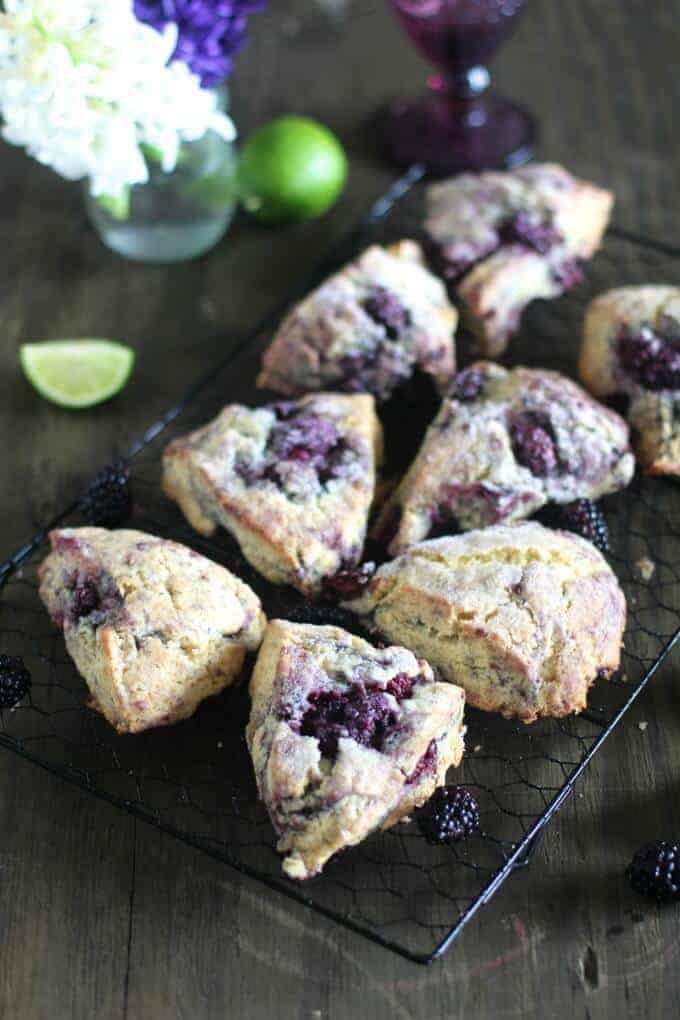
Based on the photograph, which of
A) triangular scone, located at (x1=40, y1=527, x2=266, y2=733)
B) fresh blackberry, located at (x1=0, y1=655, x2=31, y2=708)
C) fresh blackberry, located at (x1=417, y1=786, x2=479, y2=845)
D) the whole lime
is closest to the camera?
fresh blackberry, located at (x1=417, y1=786, x2=479, y2=845)

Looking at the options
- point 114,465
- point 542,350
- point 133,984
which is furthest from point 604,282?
point 133,984

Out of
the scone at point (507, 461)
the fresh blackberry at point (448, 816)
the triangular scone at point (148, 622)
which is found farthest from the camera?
the scone at point (507, 461)

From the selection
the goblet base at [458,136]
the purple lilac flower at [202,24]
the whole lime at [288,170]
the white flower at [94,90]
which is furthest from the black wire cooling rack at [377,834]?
the goblet base at [458,136]

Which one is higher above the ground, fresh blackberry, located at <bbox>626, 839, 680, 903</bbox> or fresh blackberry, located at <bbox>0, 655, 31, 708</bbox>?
fresh blackberry, located at <bbox>0, 655, 31, 708</bbox>

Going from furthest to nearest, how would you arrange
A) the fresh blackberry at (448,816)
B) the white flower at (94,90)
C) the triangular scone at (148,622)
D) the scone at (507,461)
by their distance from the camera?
1. the scone at (507,461)
2. the white flower at (94,90)
3. the triangular scone at (148,622)
4. the fresh blackberry at (448,816)

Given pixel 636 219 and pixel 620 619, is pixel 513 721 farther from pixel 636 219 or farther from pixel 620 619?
pixel 636 219

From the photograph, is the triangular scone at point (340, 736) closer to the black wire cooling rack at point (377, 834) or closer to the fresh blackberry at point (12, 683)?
the black wire cooling rack at point (377, 834)

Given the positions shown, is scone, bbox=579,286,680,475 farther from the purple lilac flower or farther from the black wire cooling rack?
the purple lilac flower

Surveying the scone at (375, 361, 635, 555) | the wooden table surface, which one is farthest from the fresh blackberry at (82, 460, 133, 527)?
the scone at (375, 361, 635, 555)
